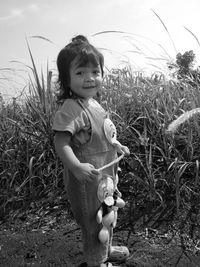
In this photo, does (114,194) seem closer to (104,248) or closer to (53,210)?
(104,248)

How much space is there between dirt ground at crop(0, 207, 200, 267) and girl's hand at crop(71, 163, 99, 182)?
49cm

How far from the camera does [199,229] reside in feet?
5.64

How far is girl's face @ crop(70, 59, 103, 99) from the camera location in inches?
53.6

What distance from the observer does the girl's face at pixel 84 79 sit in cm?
136

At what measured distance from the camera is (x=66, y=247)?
1.67 metres

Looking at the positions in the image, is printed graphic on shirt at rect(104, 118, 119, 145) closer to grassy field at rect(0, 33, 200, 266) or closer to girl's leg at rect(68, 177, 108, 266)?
girl's leg at rect(68, 177, 108, 266)

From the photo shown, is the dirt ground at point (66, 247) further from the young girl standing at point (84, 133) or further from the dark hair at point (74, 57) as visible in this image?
the dark hair at point (74, 57)

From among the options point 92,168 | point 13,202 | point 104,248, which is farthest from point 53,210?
point 92,168

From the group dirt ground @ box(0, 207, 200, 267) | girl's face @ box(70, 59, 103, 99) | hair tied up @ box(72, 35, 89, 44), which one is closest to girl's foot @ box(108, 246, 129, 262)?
dirt ground @ box(0, 207, 200, 267)

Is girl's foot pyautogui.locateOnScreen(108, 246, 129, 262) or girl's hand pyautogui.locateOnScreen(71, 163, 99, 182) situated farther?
girl's foot pyautogui.locateOnScreen(108, 246, 129, 262)

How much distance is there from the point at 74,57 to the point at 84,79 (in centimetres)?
9

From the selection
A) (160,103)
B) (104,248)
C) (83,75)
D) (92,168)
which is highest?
(83,75)

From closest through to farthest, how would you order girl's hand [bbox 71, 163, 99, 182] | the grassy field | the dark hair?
girl's hand [bbox 71, 163, 99, 182] < the dark hair < the grassy field

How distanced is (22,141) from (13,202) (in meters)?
0.42
